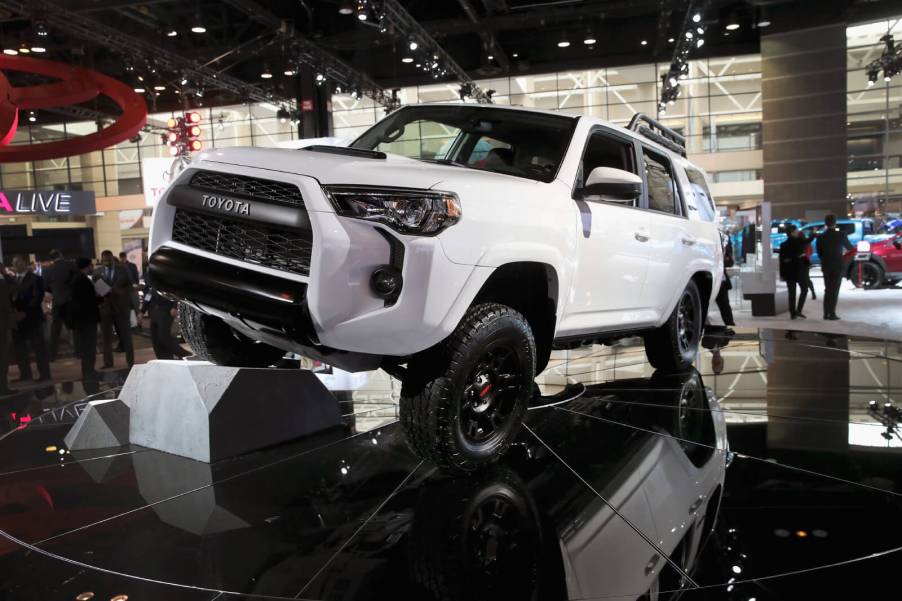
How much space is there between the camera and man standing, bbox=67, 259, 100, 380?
8477 mm

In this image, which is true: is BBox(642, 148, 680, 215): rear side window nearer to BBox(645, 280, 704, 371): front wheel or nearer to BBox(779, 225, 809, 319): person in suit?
BBox(645, 280, 704, 371): front wheel

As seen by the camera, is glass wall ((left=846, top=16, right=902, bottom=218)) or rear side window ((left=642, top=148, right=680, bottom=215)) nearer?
rear side window ((left=642, top=148, right=680, bottom=215))

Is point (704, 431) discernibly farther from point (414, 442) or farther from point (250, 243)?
point (250, 243)

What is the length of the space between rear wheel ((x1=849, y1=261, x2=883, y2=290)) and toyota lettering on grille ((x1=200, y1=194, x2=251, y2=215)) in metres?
14.9

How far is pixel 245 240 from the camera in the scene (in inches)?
111

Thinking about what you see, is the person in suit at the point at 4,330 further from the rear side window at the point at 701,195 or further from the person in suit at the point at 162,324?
the rear side window at the point at 701,195

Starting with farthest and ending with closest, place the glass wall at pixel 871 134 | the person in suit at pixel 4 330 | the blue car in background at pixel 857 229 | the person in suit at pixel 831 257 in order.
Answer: the glass wall at pixel 871 134, the blue car in background at pixel 857 229, the person in suit at pixel 831 257, the person in suit at pixel 4 330

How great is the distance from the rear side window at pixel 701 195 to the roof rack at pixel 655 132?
23 cm

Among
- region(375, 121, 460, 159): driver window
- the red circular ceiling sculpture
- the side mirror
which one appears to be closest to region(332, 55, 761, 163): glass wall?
the red circular ceiling sculpture

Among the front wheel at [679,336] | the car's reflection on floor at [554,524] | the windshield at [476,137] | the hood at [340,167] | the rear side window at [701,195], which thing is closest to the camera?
the car's reflection on floor at [554,524]

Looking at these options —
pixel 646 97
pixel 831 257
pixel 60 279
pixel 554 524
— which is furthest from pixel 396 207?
pixel 646 97

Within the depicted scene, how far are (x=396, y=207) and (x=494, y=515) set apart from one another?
127 cm

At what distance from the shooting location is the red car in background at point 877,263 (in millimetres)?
13945

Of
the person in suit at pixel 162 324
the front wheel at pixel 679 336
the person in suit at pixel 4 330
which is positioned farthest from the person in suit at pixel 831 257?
the person in suit at pixel 4 330
